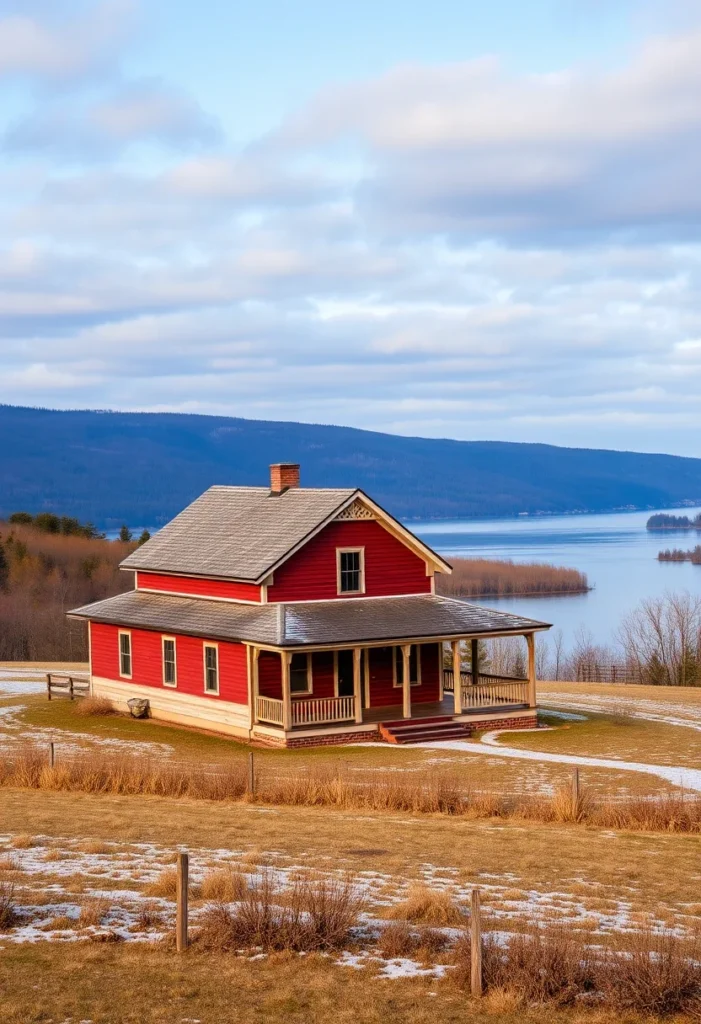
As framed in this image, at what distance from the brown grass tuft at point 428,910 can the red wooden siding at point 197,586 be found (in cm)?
2209

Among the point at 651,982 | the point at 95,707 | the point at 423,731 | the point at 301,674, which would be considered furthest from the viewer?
the point at 95,707

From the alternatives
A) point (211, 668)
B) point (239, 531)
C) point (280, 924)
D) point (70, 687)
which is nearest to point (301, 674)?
point (211, 668)

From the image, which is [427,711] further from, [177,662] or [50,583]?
[50,583]

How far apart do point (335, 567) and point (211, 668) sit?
444 centimetres

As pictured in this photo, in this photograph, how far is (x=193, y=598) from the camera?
123 feet

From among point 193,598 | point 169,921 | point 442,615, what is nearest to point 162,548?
point 193,598

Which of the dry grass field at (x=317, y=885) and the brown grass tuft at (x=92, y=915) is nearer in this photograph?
the dry grass field at (x=317, y=885)

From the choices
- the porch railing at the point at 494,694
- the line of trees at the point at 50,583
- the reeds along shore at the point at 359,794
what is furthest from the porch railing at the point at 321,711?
the line of trees at the point at 50,583

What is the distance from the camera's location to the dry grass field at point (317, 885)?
9711 mm

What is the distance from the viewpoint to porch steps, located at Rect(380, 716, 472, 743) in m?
32.2

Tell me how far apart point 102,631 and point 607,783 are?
20000mm

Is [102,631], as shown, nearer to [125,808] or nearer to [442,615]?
[442,615]

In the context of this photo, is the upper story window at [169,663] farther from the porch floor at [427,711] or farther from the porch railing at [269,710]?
the porch floor at [427,711]

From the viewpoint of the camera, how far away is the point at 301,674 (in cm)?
3419
